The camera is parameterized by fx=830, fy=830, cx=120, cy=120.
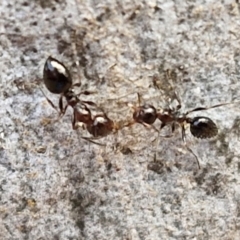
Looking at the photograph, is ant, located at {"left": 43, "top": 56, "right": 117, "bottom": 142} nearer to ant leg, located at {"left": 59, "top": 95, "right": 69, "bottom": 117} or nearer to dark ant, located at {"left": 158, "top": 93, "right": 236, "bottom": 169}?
ant leg, located at {"left": 59, "top": 95, "right": 69, "bottom": 117}

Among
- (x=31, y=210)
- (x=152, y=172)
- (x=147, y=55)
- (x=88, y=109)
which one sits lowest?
(x=31, y=210)

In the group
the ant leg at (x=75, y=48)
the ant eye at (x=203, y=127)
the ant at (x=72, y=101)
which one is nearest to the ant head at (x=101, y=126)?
the ant at (x=72, y=101)

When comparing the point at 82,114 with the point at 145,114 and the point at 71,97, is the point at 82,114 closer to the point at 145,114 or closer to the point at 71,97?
the point at 71,97

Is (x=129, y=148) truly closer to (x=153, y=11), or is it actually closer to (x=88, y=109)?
(x=88, y=109)

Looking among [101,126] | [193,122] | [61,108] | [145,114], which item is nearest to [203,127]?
[193,122]

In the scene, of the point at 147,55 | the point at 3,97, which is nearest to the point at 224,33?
the point at 147,55

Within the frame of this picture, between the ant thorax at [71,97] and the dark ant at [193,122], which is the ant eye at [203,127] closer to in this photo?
the dark ant at [193,122]
